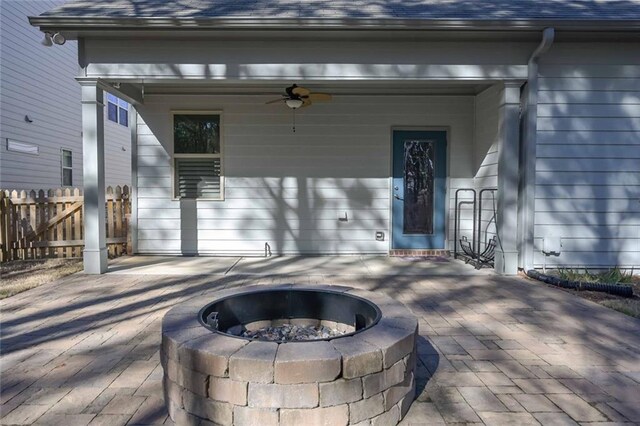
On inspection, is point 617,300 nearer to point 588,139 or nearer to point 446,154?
point 588,139

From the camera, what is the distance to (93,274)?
5.28m

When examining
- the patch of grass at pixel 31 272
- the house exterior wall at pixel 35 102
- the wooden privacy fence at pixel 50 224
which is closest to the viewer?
the patch of grass at pixel 31 272

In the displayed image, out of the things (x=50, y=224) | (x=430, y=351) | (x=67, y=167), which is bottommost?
(x=430, y=351)

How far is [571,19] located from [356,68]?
2.57 meters

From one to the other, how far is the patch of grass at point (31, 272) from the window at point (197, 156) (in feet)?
6.19

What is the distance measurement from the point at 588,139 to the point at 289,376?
17.8ft

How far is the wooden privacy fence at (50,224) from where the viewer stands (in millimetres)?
6257

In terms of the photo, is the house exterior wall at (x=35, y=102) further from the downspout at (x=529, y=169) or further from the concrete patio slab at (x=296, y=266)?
the downspout at (x=529, y=169)

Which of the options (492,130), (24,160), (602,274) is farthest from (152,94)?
(602,274)

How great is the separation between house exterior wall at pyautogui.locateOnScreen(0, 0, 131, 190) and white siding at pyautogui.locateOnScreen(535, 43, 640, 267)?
966 centimetres

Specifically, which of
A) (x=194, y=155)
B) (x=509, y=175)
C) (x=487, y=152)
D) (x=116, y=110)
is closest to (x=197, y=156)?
(x=194, y=155)

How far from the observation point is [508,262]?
17.6 feet

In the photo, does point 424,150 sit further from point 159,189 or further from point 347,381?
point 347,381

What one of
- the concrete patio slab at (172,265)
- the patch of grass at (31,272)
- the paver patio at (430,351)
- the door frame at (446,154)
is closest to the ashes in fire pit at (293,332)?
the paver patio at (430,351)
